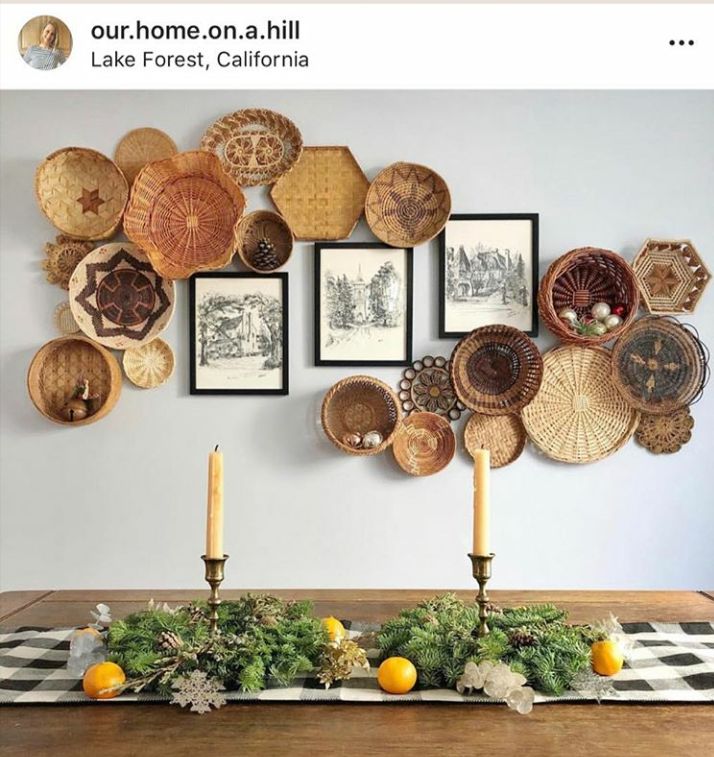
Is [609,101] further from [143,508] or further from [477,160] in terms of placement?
[143,508]

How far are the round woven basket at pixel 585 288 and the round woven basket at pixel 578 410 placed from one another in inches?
4.6

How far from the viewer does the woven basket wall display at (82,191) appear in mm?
2965

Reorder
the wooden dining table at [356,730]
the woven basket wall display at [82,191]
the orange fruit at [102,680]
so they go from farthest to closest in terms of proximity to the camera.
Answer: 1. the woven basket wall display at [82,191]
2. the orange fruit at [102,680]
3. the wooden dining table at [356,730]

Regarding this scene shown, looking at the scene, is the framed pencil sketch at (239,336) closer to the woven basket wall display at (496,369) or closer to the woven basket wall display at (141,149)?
the woven basket wall display at (141,149)

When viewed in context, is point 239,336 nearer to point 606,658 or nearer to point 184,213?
point 184,213

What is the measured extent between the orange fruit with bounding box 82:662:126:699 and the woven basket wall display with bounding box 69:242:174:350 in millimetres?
2007

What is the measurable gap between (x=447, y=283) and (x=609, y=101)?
936mm

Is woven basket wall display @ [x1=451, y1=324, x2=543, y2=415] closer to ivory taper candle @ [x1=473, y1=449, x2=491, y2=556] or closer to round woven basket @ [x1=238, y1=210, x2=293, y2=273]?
round woven basket @ [x1=238, y1=210, x2=293, y2=273]

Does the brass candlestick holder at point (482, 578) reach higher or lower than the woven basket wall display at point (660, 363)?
lower

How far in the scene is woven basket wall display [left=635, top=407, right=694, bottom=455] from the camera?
298 centimetres

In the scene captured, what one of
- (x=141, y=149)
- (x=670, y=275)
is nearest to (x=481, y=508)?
(x=670, y=275)

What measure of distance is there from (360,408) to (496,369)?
0.53 metres

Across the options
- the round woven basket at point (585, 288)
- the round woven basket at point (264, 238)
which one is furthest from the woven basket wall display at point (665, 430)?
the round woven basket at point (264, 238)

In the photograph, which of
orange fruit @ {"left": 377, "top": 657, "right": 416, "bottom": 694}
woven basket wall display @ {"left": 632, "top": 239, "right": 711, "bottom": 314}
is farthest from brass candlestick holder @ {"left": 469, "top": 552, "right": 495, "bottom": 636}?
woven basket wall display @ {"left": 632, "top": 239, "right": 711, "bottom": 314}
